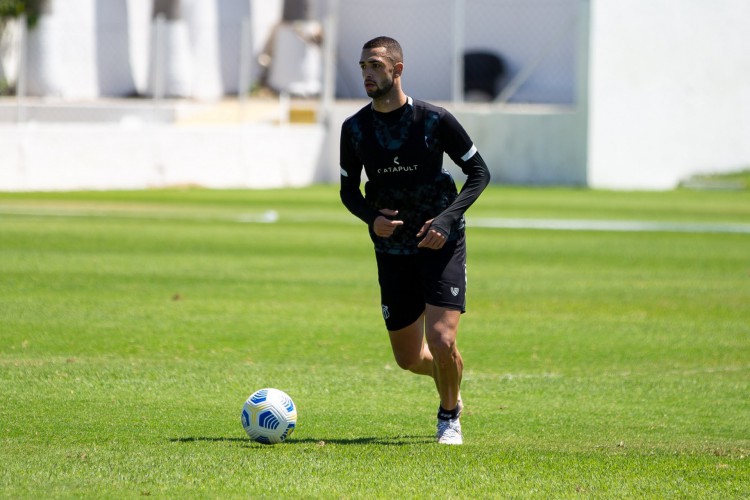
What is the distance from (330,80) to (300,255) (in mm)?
22449

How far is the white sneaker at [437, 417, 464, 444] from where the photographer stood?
7.49 meters

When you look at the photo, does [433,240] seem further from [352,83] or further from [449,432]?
[352,83]

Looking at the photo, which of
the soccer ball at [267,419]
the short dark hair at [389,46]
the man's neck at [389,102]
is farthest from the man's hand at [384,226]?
the soccer ball at [267,419]

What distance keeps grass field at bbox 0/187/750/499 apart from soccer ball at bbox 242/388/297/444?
0.11m

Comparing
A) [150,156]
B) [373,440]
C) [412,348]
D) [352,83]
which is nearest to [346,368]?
[412,348]

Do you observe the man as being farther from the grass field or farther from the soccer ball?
the soccer ball

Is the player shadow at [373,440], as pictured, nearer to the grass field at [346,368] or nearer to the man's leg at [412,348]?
the grass field at [346,368]

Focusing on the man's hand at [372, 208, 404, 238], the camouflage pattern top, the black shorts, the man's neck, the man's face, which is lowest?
the black shorts

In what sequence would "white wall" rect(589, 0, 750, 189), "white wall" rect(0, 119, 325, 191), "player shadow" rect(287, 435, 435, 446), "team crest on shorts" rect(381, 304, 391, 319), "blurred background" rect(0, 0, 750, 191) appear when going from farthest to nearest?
"white wall" rect(589, 0, 750, 189) → "blurred background" rect(0, 0, 750, 191) → "white wall" rect(0, 119, 325, 191) → "team crest on shorts" rect(381, 304, 391, 319) → "player shadow" rect(287, 435, 435, 446)

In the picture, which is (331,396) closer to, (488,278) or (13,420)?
(13,420)

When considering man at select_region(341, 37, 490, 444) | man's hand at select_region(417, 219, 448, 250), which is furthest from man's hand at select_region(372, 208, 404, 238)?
man's hand at select_region(417, 219, 448, 250)

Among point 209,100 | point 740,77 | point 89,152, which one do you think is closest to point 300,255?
point 89,152

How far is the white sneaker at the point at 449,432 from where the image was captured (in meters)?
7.49

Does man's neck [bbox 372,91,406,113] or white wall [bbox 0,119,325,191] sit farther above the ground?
man's neck [bbox 372,91,406,113]
